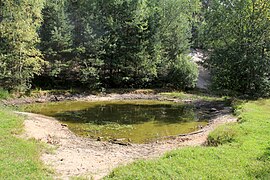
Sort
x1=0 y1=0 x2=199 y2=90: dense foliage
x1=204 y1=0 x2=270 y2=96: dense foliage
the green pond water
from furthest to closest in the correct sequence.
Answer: x1=0 y1=0 x2=199 y2=90: dense foliage
x1=204 y1=0 x2=270 y2=96: dense foliage
the green pond water

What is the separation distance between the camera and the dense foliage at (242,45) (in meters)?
28.9

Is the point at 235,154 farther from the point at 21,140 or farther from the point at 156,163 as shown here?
the point at 21,140

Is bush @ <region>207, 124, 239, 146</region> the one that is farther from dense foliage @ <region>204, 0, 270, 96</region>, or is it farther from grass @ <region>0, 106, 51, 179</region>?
dense foliage @ <region>204, 0, 270, 96</region>

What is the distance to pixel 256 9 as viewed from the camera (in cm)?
2902

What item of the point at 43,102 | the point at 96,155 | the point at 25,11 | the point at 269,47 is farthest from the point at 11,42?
the point at 269,47

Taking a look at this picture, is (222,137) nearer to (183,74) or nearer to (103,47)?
(183,74)

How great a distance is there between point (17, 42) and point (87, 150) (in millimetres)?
18073

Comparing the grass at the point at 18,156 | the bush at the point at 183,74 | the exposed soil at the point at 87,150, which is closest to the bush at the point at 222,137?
the exposed soil at the point at 87,150

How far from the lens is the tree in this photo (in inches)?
1130

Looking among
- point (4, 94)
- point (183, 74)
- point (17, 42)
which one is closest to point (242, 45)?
point (183, 74)

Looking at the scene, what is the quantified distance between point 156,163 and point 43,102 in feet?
67.9

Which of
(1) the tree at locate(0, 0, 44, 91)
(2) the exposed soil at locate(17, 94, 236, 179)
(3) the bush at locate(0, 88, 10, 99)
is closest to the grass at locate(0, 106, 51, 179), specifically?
(2) the exposed soil at locate(17, 94, 236, 179)

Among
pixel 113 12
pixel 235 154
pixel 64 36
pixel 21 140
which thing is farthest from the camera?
pixel 113 12

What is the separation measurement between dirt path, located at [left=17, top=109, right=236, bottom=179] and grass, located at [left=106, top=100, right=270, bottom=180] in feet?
5.08
